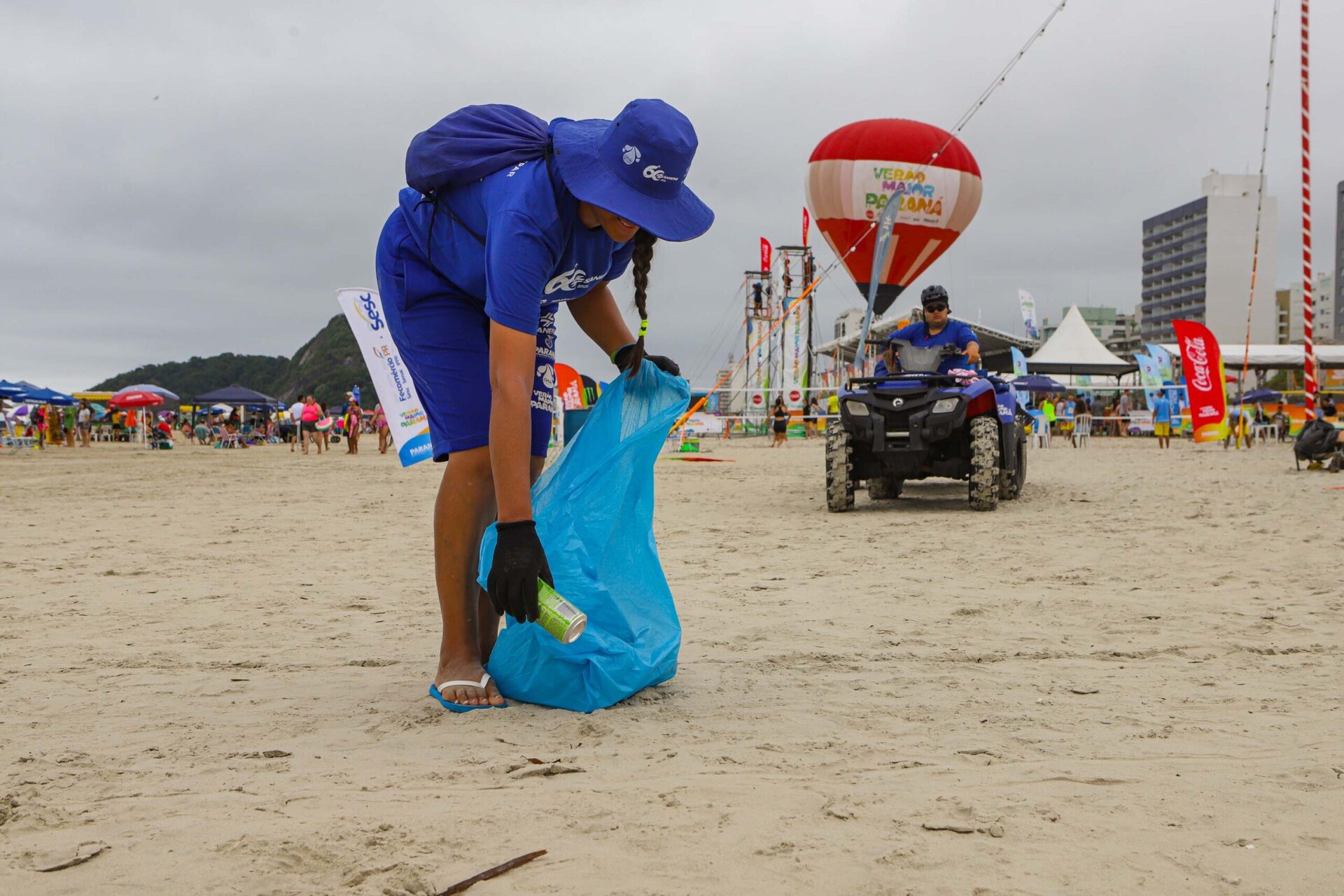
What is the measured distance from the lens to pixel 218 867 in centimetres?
150

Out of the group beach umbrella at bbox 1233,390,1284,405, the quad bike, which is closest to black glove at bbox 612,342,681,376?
the quad bike

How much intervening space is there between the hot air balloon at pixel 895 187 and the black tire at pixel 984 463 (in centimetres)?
1692

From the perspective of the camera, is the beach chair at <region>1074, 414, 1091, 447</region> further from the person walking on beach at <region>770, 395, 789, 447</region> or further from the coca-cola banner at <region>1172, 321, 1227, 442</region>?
the coca-cola banner at <region>1172, 321, 1227, 442</region>

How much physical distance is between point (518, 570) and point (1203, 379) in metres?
16.1

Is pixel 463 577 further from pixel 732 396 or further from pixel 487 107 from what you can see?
pixel 732 396

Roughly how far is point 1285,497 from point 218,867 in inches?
349

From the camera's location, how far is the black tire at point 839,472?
7883mm

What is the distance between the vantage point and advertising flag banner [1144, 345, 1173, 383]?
30062mm

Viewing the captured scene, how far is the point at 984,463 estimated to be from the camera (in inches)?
298

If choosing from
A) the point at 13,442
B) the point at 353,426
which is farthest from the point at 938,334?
the point at 13,442

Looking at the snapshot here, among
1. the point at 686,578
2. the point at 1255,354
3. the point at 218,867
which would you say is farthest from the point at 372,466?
the point at 1255,354

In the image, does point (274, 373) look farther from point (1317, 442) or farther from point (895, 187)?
point (1317, 442)

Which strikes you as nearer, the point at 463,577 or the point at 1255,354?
the point at 463,577

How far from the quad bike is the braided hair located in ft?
16.6
